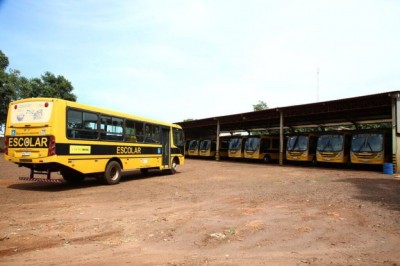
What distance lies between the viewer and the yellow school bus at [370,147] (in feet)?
64.3


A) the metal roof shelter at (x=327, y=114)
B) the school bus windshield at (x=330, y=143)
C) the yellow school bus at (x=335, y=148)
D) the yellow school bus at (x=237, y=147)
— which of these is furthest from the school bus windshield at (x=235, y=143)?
the yellow school bus at (x=335, y=148)

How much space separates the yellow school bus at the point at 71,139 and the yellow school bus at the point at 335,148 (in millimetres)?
14622

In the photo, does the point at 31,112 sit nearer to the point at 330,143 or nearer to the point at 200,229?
the point at 200,229

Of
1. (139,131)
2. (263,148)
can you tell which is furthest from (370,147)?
(139,131)

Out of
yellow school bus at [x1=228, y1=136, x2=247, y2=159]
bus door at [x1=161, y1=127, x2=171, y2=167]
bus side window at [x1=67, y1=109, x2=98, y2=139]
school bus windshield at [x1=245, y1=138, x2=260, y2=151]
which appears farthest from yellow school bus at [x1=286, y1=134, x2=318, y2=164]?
bus side window at [x1=67, y1=109, x2=98, y2=139]

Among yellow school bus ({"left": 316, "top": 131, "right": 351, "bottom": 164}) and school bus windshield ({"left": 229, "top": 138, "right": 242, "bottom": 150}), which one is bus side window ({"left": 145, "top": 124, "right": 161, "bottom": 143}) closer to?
yellow school bus ({"left": 316, "top": 131, "right": 351, "bottom": 164})

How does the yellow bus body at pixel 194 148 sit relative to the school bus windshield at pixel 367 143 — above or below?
below

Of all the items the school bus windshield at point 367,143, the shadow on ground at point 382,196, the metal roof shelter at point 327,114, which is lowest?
the shadow on ground at point 382,196

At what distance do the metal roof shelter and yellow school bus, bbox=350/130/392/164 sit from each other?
1.70m

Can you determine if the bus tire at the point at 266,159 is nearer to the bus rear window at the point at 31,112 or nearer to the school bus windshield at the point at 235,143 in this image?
the school bus windshield at the point at 235,143

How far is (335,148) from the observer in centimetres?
2200

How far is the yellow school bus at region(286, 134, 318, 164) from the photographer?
80.2 ft

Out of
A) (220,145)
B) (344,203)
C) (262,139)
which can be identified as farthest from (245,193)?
(220,145)

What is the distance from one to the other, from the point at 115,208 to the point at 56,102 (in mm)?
4228
